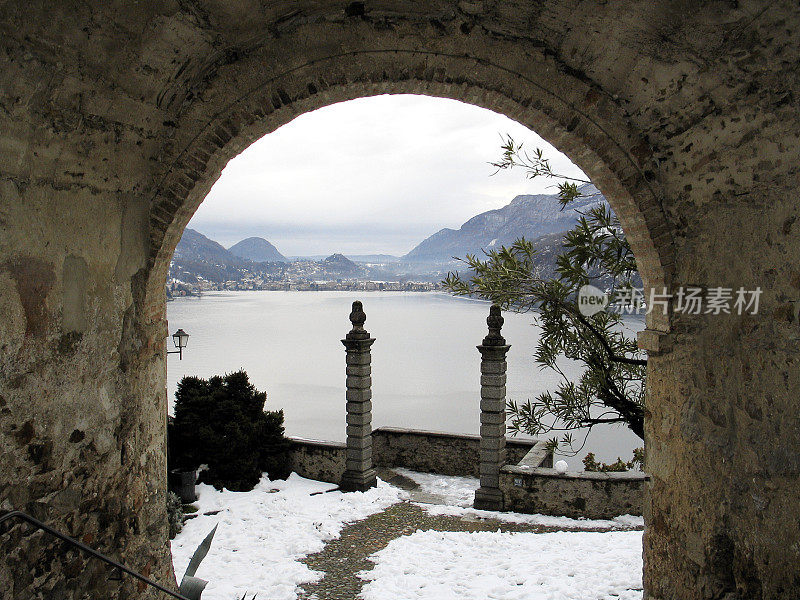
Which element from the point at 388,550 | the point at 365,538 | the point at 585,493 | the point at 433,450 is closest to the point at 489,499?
the point at 585,493

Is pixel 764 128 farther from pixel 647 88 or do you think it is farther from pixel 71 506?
pixel 71 506

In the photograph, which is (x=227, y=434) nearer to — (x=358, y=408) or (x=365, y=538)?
(x=358, y=408)

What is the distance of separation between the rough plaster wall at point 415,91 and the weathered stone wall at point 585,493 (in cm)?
664

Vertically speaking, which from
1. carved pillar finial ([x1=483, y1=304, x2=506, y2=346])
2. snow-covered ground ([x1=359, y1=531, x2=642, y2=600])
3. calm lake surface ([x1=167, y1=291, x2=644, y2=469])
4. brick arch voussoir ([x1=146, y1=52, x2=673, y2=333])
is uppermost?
brick arch voussoir ([x1=146, y1=52, x2=673, y2=333])

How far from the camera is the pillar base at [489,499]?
428 inches

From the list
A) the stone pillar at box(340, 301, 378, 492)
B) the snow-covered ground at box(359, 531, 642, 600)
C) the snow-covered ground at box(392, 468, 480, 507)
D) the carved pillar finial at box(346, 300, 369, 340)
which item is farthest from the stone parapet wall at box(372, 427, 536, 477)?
the snow-covered ground at box(359, 531, 642, 600)

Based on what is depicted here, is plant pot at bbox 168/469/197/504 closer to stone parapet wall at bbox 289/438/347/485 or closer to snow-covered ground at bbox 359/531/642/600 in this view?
stone parapet wall at bbox 289/438/347/485

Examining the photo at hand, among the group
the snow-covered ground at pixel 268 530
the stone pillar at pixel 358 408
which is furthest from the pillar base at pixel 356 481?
the snow-covered ground at pixel 268 530

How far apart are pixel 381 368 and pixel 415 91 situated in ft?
110

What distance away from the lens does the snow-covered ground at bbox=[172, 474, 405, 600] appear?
7.09 metres

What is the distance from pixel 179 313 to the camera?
66.2 meters

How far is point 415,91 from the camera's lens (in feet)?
12.3

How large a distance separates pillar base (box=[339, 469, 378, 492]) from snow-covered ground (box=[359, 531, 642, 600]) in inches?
115

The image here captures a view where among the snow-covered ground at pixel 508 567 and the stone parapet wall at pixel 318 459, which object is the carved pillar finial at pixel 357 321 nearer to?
the stone parapet wall at pixel 318 459
